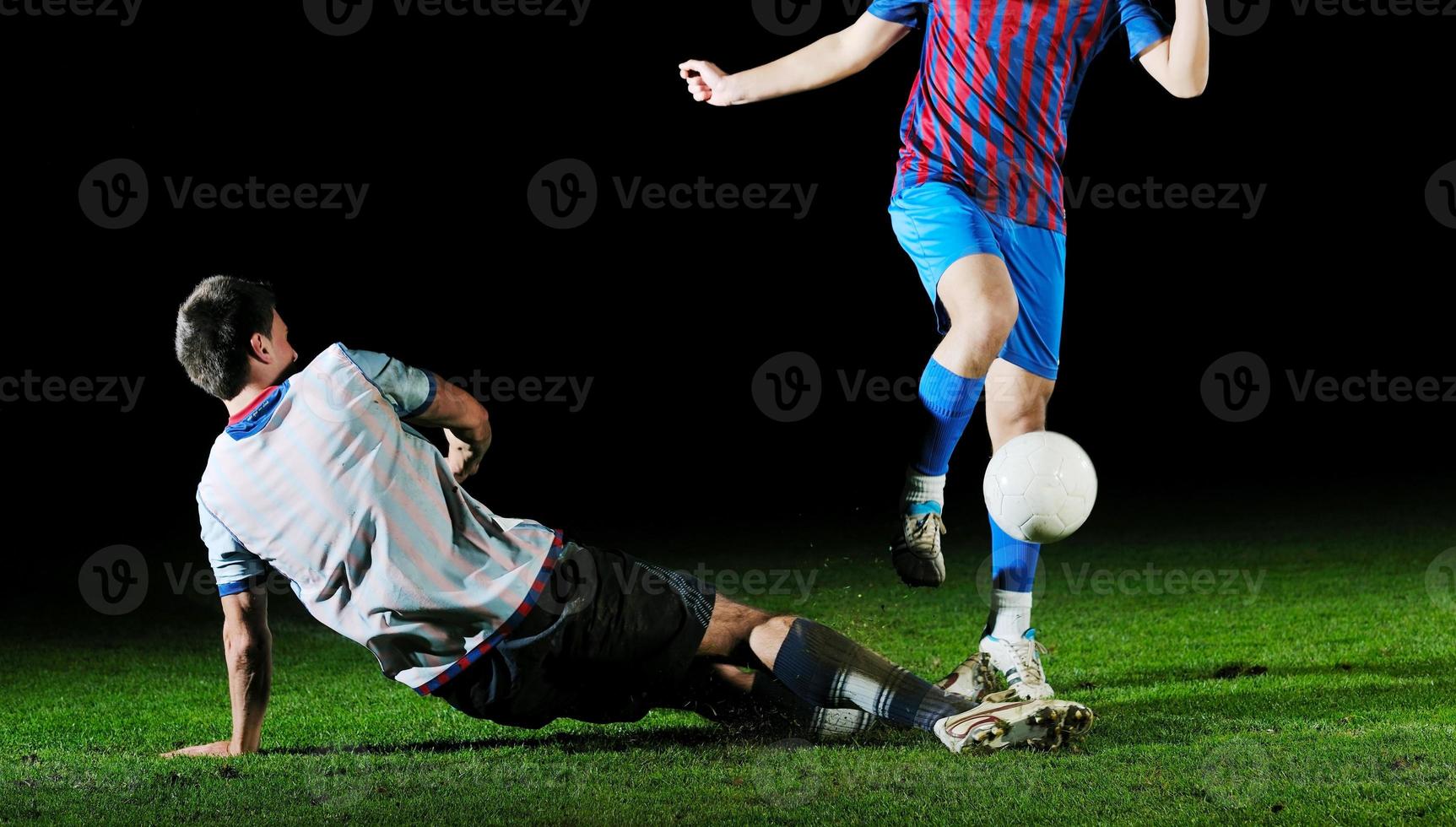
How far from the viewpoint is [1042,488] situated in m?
2.72

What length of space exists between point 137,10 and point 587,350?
10.4 ft

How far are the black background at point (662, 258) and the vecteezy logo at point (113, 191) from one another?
8 centimetres

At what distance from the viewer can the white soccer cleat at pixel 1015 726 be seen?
240 centimetres

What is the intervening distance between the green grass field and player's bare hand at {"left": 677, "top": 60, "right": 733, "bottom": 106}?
1456 mm

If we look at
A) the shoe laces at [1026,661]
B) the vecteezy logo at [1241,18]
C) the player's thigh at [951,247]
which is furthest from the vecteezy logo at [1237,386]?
the player's thigh at [951,247]

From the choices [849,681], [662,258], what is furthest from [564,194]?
[849,681]

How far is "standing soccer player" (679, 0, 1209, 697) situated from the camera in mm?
2881

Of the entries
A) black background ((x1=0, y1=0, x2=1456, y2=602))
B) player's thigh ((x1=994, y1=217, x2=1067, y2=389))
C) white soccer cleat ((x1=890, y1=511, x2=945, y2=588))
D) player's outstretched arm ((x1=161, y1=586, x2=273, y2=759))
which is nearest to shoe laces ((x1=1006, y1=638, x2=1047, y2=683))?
white soccer cleat ((x1=890, y1=511, x2=945, y2=588))

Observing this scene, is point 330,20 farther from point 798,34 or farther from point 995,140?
point 995,140

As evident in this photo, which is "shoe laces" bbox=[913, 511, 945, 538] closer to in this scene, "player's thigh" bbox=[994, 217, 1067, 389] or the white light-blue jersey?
"player's thigh" bbox=[994, 217, 1067, 389]

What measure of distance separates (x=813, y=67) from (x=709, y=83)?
25cm

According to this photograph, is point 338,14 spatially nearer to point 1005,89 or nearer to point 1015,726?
point 1005,89

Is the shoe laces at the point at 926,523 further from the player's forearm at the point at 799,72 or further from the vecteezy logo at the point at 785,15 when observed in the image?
the vecteezy logo at the point at 785,15

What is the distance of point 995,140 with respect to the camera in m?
3.01
